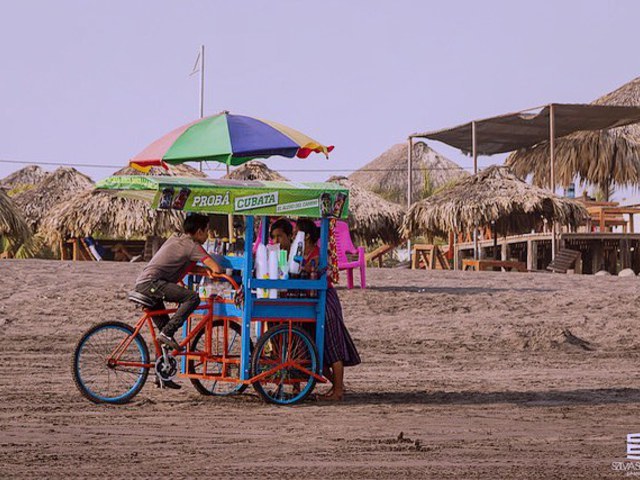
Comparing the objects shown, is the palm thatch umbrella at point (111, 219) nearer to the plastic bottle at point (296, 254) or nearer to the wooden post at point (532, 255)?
the wooden post at point (532, 255)

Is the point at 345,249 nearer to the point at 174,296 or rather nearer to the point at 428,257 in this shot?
the point at 174,296

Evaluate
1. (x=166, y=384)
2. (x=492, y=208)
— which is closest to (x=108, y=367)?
(x=166, y=384)

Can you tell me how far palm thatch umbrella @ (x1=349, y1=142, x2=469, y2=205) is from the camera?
44634 mm

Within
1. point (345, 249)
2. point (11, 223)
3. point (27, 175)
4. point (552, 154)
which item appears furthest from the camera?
point (27, 175)

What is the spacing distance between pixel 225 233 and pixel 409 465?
60.3 ft

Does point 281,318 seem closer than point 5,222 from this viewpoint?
Yes

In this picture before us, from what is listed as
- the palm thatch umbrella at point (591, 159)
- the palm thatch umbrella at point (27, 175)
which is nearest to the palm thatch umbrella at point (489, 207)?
the palm thatch umbrella at point (591, 159)

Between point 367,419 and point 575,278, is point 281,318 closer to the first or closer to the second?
point 367,419

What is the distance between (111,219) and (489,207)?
7982mm

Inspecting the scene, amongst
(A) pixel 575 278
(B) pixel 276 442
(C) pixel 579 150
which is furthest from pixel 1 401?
(C) pixel 579 150

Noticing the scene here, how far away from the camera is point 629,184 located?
28391mm

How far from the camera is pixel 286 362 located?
26.7 feet

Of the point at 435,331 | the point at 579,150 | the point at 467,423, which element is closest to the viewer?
the point at 467,423

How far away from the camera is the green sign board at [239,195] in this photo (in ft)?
24.8
